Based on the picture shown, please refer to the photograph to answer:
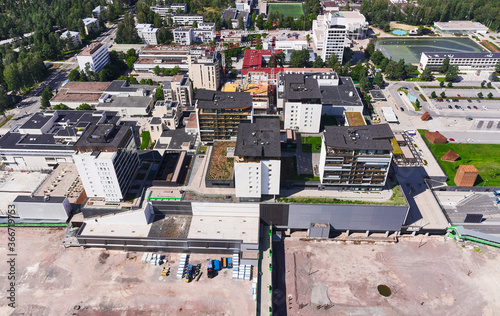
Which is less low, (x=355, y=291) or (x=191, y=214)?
(x=191, y=214)

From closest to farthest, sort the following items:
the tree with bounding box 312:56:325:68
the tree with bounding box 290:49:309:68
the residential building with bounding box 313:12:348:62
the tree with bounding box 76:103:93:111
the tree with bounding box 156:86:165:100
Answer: the tree with bounding box 76:103:93:111 → the tree with bounding box 156:86:165:100 → the tree with bounding box 312:56:325:68 → the residential building with bounding box 313:12:348:62 → the tree with bounding box 290:49:309:68

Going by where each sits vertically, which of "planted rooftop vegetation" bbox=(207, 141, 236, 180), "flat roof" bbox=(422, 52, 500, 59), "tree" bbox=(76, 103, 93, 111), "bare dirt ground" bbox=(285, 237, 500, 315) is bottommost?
"bare dirt ground" bbox=(285, 237, 500, 315)

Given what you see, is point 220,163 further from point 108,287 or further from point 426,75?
point 426,75

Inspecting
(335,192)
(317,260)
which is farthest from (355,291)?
(335,192)

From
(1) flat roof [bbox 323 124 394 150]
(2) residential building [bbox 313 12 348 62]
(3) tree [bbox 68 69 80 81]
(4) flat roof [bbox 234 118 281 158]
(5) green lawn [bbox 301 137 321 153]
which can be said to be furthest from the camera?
(2) residential building [bbox 313 12 348 62]

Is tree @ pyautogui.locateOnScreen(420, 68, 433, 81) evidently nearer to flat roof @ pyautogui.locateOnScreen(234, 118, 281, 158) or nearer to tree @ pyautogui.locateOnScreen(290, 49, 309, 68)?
tree @ pyautogui.locateOnScreen(290, 49, 309, 68)

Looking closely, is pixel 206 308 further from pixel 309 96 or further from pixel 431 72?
pixel 431 72

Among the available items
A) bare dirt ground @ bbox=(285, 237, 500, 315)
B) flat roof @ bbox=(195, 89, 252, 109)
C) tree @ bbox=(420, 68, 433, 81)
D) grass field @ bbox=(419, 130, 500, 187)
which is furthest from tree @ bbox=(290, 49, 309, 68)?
bare dirt ground @ bbox=(285, 237, 500, 315)
